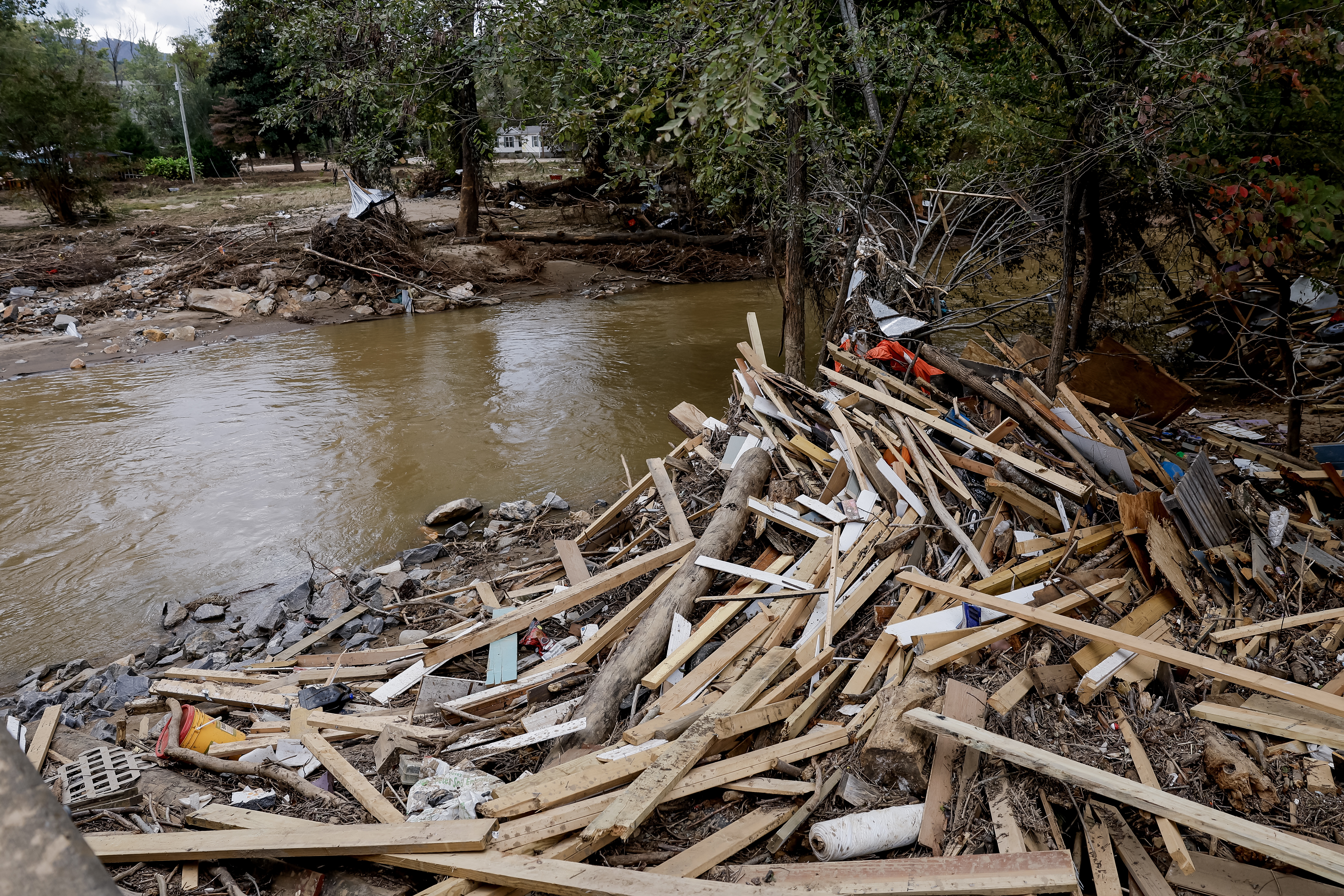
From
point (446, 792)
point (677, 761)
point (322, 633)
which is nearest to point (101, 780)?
point (446, 792)

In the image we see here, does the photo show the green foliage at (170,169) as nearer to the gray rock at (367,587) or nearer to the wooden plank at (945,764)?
the gray rock at (367,587)

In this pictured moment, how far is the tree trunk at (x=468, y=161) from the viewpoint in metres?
17.7

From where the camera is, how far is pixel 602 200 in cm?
2284

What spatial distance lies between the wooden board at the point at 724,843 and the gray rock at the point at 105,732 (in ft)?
11.2

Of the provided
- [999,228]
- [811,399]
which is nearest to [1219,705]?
[811,399]

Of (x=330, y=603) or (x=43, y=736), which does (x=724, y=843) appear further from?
(x=330, y=603)

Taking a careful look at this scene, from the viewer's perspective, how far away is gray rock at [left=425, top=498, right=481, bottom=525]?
25.8 feet

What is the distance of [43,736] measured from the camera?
14.1 feet

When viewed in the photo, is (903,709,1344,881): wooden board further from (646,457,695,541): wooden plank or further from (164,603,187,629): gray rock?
(164,603,187,629): gray rock

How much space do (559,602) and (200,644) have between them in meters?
2.93

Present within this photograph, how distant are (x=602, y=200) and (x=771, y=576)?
19.8 meters

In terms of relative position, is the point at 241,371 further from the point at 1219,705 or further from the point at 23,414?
the point at 1219,705

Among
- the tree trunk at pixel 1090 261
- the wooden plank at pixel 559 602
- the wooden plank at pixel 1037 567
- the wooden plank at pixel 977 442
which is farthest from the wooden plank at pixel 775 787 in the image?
the tree trunk at pixel 1090 261

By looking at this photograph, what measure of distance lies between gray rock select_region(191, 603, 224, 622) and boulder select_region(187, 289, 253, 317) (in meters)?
11.8
